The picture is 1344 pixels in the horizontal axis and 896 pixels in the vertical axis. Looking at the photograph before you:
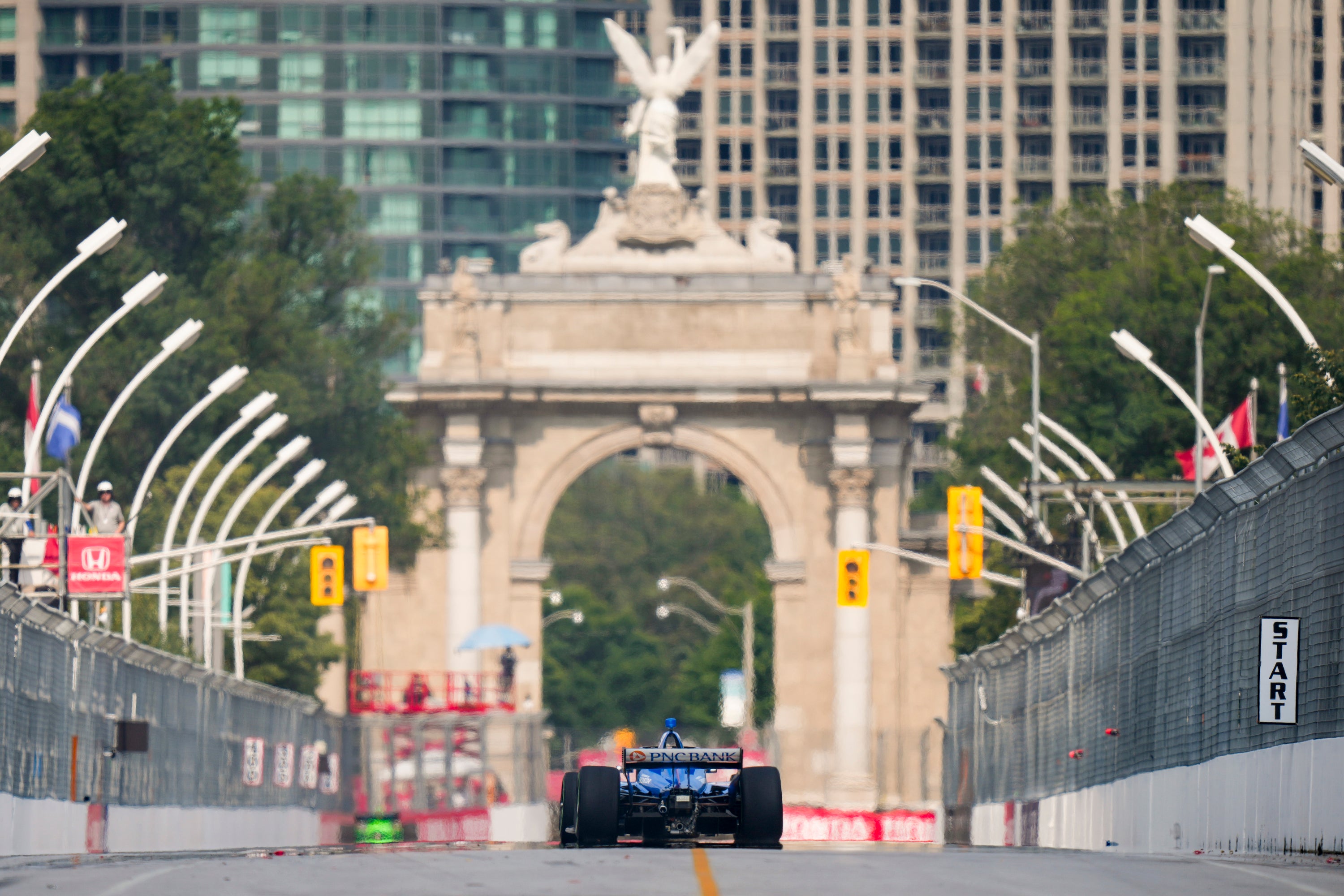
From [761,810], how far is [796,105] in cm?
14693

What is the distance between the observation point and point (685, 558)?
597 ft

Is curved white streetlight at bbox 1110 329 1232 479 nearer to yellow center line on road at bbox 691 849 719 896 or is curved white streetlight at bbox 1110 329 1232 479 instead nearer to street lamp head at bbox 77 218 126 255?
street lamp head at bbox 77 218 126 255

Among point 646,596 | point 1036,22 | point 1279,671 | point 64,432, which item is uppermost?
point 1036,22

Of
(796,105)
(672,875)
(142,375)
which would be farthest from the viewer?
(796,105)

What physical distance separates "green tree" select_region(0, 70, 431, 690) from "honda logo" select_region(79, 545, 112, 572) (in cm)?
2956

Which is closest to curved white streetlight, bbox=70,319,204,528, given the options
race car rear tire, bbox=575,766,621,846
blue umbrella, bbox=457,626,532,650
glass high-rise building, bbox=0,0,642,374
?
race car rear tire, bbox=575,766,621,846

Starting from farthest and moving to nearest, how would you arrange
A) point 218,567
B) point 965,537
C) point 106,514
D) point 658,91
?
point 658,91 < point 218,567 < point 965,537 < point 106,514

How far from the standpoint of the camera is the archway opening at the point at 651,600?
6058 inches

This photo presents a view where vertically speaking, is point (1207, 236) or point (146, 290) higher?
point (1207, 236)

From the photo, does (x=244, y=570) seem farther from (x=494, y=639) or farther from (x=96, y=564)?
(x=96, y=564)

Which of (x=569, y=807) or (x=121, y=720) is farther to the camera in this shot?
(x=121, y=720)

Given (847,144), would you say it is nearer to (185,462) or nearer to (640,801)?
(185,462)

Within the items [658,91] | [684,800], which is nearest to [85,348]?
[684,800]

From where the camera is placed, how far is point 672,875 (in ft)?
77.7
